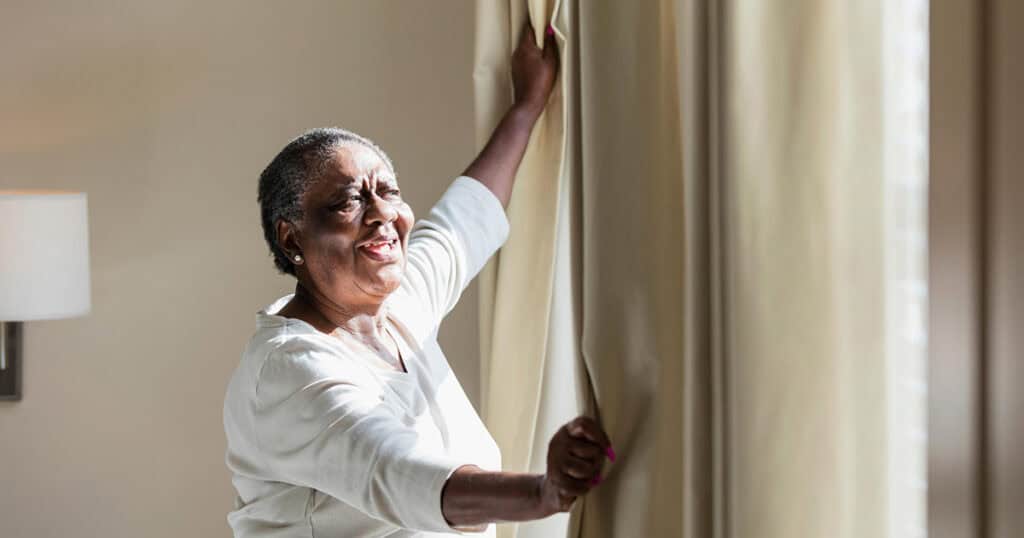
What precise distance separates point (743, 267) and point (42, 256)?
1676 millimetres

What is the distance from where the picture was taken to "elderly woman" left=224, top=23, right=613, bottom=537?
1.26 meters

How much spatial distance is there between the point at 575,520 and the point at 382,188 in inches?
28.2

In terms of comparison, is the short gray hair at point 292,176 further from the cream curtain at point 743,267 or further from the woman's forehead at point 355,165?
the cream curtain at point 743,267

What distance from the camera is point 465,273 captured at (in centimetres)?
200

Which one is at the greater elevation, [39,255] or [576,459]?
[39,255]

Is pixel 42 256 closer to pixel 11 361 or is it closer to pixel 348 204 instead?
pixel 11 361

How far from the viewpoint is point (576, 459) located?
3.54 ft

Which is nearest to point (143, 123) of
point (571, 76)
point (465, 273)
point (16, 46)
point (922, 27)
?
point (16, 46)

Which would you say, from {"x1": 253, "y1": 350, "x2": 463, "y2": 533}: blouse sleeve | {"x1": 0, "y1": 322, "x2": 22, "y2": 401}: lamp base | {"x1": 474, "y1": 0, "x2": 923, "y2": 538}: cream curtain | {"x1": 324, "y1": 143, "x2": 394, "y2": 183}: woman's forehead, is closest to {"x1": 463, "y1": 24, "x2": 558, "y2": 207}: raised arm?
{"x1": 324, "y1": 143, "x2": 394, "y2": 183}: woman's forehead

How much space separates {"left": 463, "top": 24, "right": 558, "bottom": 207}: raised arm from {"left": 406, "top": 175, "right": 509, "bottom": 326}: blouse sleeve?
0.04 metres

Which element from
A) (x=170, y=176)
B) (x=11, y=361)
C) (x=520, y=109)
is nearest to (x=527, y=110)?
(x=520, y=109)

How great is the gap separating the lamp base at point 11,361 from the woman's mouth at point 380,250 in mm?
1240

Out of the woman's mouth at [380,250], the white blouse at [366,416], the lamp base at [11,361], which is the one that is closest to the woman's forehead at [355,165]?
the woman's mouth at [380,250]

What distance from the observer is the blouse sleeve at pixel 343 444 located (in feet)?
4.13
